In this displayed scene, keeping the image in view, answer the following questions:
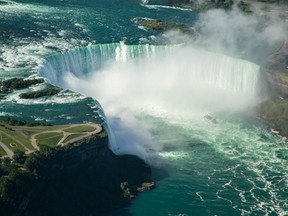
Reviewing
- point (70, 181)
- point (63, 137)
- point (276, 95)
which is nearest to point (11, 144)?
point (63, 137)

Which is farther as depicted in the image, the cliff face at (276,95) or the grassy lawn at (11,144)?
the cliff face at (276,95)

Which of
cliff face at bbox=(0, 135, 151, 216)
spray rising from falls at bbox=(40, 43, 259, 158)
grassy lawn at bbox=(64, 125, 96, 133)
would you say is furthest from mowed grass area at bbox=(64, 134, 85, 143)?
spray rising from falls at bbox=(40, 43, 259, 158)

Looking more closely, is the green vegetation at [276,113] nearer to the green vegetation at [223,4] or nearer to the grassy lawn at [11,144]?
the grassy lawn at [11,144]

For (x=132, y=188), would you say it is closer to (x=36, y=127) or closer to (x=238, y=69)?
(x=36, y=127)

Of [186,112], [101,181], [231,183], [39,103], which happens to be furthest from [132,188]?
[186,112]

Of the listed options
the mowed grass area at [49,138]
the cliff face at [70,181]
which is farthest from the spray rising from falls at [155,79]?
the mowed grass area at [49,138]

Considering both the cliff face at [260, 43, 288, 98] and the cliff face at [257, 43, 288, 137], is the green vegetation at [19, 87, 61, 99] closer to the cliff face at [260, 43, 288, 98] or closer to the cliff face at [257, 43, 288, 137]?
the cliff face at [257, 43, 288, 137]

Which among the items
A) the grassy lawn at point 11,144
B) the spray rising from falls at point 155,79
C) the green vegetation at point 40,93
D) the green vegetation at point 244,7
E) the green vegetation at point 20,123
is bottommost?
the spray rising from falls at point 155,79

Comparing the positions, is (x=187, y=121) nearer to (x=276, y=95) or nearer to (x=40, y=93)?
(x=276, y=95)
